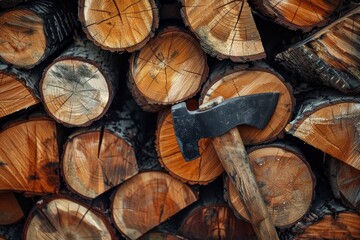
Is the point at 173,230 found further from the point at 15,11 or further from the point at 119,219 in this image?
the point at 15,11

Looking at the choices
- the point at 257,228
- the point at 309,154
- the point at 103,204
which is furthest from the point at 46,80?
the point at 309,154

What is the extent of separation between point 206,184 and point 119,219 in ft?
2.07

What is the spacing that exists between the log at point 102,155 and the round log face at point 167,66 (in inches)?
13.1

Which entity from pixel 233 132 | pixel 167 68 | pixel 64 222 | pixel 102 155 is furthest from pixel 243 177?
pixel 64 222

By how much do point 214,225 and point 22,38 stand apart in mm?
1678

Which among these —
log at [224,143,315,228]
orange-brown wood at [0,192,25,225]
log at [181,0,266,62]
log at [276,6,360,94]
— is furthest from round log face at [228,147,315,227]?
orange-brown wood at [0,192,25,225]

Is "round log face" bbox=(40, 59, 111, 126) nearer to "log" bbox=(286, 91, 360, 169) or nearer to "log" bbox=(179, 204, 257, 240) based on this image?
"log" bbox=(179, 204, 257, 240)

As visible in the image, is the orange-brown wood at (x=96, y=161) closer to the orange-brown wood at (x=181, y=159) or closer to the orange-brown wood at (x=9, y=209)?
the orange-brown wood at (x=181, y=159)

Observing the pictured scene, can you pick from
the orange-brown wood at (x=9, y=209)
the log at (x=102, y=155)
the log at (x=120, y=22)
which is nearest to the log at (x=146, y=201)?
the log at (x=102, y=155)

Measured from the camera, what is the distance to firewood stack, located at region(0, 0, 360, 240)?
7.82 ft

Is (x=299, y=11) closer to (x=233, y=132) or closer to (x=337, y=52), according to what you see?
(x=337, y=52)

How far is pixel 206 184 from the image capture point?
279 centimetres

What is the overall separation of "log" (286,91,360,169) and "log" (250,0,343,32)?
429mm

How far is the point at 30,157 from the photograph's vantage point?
2.87m
